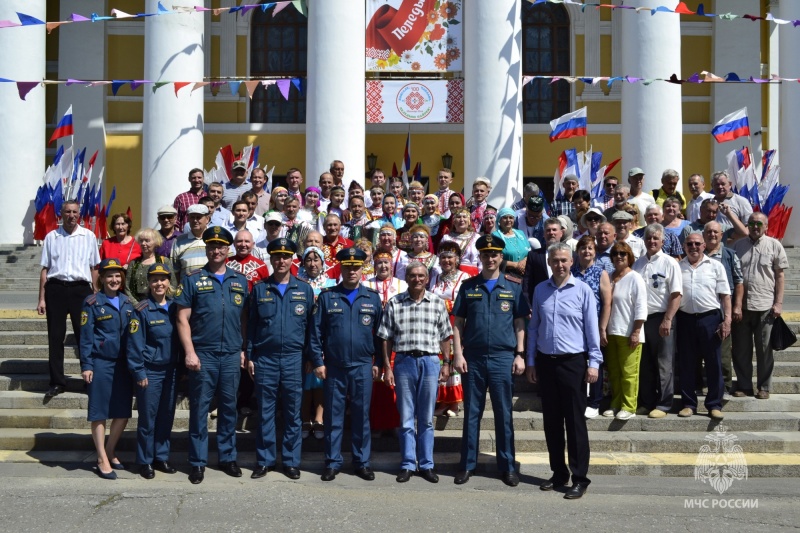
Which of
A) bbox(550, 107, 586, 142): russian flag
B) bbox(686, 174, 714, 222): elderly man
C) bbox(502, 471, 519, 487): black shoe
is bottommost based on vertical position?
bbox(502, 471, 519, 487): black shoe

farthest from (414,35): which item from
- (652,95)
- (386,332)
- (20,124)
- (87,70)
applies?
(386,332)

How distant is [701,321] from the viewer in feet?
32.7

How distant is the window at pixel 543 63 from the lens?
896 inches

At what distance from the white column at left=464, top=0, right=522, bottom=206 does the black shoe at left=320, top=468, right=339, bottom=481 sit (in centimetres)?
865

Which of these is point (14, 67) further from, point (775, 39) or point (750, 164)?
point (775, 39)

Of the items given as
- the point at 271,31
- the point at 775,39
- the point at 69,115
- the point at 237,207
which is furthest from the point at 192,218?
the point at 775,39

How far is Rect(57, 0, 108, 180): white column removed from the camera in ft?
72.3

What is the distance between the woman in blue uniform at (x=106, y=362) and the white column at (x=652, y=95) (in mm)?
11171

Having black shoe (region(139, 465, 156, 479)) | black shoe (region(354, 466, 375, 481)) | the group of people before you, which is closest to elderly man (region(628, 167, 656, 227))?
the group of people

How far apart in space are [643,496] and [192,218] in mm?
5072

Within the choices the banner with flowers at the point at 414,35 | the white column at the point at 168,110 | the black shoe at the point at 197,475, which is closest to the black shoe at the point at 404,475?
the black shoe at the point at 197,475

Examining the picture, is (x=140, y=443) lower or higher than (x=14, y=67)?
lower

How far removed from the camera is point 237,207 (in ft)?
35.1

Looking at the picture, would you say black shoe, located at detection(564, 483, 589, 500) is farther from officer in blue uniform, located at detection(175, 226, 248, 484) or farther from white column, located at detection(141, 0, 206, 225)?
white column, located at detection(141, 0, 206, 225)
